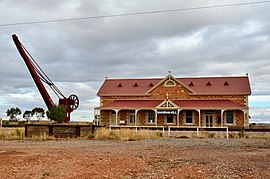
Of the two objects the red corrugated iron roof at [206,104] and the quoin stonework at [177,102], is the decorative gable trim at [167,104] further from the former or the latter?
the red corrugated iron roof at [206,104]

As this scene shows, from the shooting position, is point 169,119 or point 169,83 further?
point 169,83

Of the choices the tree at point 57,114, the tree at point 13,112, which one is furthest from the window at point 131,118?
the tree at point 13,112

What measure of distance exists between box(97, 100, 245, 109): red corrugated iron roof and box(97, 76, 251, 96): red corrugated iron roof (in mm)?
1261

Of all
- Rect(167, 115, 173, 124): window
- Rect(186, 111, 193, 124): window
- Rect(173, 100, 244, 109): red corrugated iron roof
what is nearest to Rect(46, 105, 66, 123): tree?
Rect(167, 115, 173, 124): window

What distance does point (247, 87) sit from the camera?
141 feet

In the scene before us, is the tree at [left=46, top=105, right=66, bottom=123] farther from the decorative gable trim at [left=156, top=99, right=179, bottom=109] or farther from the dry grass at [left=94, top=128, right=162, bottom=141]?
the dry grass at [left=94, top=128, right=162, bottom=141]

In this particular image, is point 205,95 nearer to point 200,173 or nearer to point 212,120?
point 212,120

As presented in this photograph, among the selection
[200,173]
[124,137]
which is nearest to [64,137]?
[124,137]

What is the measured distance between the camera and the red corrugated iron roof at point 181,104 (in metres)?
40.2

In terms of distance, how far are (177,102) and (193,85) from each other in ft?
11.9

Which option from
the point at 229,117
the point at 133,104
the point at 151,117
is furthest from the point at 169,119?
the point at 229,117

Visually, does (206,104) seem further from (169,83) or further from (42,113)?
(42,113)

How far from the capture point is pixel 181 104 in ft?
138

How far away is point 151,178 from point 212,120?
34.3 m
